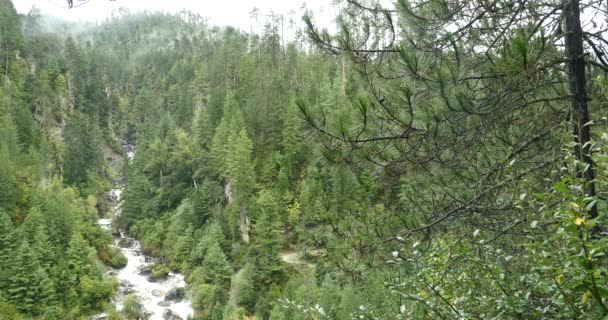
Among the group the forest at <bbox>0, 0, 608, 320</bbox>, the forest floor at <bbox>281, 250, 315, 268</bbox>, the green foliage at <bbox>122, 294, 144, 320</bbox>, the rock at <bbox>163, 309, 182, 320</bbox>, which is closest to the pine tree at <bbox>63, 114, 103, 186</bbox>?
the forest at <bbox>0, 0, 608, 320</bbox>

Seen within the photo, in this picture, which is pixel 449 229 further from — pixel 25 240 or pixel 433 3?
pixel 25 240

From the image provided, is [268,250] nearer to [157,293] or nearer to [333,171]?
[157,293]

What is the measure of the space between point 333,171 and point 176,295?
83.8 ft

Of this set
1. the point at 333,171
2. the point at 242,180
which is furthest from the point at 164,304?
the point at 333,171

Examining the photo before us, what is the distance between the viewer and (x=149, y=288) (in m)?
28.5

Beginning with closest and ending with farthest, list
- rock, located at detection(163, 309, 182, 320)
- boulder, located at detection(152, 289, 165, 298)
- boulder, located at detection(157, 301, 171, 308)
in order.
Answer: rock, located at detection(163, 309, 182, 320), boulder, located at detection(157, 301, 171, 308), boulder, located at detection(152, 289, 165, 298)

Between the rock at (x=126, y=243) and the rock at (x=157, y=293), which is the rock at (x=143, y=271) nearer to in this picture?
the rock at (x=157, y=293)

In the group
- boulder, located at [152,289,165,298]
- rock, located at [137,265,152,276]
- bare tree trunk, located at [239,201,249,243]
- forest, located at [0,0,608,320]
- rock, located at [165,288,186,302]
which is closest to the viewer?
forest, located at [0,0,608,320]

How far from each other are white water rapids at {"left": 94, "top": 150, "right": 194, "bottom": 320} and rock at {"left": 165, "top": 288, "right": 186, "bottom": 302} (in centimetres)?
5

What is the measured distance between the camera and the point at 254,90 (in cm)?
4106

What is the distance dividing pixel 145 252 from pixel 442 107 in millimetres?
33275

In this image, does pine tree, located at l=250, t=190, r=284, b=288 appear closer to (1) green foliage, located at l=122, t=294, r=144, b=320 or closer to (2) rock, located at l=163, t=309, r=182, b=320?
(2) rock, located at l=163, t=309, r=182, b=320

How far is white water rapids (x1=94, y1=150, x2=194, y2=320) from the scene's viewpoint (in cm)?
2547

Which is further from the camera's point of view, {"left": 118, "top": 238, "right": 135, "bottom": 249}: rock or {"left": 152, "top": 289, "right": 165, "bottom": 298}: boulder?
{"left": 118, "top": 238, "right": 135, "bottom": 249}: rock
